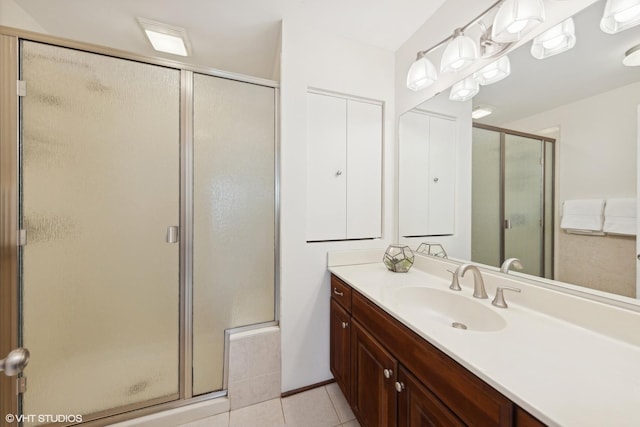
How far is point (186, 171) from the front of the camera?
4.28ft

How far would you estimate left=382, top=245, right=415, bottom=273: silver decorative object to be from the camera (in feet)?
4.63

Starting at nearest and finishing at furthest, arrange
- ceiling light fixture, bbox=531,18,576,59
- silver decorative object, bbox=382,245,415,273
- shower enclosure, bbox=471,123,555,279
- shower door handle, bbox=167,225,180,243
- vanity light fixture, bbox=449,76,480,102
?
ceiling light fixture, bbox=531,18,576,59 < shower enclosure, bbox=471,123,555,279 < vanity light fixture, bbox=449,76,480,102 < shower door handle, bbox=167,225,180,243 < silver decorative object, bbox=382,245,415,273

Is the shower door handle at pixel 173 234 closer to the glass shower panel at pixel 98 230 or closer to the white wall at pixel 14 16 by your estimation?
the glass shower panel at pixel 98 230

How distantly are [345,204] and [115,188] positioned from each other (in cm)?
138

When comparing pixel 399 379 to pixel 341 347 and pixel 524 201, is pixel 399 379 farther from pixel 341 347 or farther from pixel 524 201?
pixel 524 201

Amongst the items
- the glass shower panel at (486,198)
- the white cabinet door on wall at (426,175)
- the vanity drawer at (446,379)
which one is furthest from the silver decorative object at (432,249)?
the vanity drawer at (446,379)

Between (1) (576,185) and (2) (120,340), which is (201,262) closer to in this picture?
(2) (120,340)

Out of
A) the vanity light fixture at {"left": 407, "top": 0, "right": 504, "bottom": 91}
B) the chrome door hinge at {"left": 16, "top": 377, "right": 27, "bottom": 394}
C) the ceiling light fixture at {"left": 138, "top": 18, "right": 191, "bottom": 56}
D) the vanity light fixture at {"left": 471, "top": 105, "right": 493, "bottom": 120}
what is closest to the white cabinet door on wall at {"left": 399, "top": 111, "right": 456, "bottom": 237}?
the vanity light fixture at {"left": 471, "top": 105, "right": 493, "bottom": 120}

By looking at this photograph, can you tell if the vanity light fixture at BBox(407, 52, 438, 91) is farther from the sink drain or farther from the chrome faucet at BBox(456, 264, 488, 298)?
the sink drain

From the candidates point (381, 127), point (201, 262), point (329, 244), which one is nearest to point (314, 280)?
point (329, 244)

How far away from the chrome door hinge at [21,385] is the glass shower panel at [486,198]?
2414 mm

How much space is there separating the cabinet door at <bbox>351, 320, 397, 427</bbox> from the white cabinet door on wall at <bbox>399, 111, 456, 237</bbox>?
819 mm

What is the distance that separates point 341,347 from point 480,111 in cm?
157

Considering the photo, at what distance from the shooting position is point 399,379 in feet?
2.73
